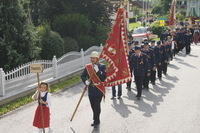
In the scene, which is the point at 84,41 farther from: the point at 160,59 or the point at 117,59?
the point at 117,59

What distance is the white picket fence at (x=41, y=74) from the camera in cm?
1156

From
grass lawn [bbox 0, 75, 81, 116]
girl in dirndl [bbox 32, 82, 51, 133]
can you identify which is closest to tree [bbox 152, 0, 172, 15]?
grass lawn [bbox 0, 75, 81, 116]

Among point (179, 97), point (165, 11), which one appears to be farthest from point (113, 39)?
point (165, 11)

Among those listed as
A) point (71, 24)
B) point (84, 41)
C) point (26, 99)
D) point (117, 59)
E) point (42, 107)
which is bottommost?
point (26, 99)

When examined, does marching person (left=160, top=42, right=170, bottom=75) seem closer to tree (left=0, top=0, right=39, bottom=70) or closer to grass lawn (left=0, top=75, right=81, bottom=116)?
grass lawn (left=0, top=75, right=81, bottom=116)

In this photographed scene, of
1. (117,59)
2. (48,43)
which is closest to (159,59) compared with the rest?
(117,59)

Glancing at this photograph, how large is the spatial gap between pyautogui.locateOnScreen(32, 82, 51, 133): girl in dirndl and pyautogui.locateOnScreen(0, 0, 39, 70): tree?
537 cm

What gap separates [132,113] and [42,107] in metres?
3.14

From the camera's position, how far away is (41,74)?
44.0 feet

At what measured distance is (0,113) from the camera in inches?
409

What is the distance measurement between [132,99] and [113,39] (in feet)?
7.07

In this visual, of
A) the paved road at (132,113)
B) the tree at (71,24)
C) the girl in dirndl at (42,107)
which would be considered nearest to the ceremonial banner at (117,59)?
the paved road at (132,113)

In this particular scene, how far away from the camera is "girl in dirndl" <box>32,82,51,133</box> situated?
808cm

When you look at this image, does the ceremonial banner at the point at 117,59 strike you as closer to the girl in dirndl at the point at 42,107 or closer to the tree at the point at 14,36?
the girl in dirndl at the point at 42,107
